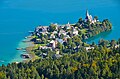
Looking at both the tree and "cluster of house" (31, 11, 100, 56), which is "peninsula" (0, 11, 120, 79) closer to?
"cluster of house" (31, 11, 100, 56)

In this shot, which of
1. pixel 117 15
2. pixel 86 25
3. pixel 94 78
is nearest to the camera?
pixel 94 78

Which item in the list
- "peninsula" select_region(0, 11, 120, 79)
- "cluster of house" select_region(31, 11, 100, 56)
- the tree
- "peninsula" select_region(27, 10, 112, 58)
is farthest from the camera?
the tree

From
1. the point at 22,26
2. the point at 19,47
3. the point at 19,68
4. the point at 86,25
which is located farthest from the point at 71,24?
the point at 19,68

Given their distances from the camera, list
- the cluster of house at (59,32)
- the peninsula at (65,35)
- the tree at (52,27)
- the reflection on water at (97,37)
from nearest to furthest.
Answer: the peninsula at (65,35) → the cluster of house at (59,32) → the reflection on water at (97,37) → the tree at (52,27)

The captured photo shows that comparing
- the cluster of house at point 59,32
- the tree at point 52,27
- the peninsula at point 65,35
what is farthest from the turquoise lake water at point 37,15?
the tree at point 52,27

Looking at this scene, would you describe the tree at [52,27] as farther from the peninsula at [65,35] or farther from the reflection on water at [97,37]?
the reflection on water at [97,37]

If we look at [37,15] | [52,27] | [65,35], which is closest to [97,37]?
[65,35]

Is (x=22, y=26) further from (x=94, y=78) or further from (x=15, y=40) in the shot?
(x=94, y=78)

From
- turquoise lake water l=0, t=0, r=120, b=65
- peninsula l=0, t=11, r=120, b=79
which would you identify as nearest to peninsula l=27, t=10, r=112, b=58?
peninsula l=0, t=11, r=120, b=79

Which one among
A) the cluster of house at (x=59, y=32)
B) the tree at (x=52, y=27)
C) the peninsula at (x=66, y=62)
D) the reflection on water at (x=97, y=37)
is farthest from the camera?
the tree at (x=52, y=27)
